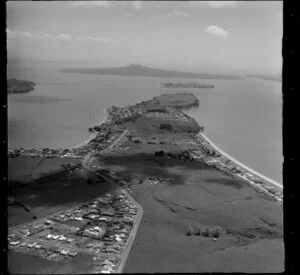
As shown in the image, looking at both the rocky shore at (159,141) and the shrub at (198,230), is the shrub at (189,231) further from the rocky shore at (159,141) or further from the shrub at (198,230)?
the rocky shore at (159,141)

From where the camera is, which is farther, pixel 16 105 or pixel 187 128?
pixel 16 105

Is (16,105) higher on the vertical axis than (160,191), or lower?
higher

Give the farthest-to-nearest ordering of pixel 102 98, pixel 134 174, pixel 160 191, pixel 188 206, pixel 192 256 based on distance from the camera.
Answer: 1. pixel 102 98
2. pixel 134 174
3. pixel 160 191
4. pixel 188 206
5. pixel 192 256

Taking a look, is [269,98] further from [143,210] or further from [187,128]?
[143,210]

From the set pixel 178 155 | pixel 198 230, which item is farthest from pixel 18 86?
pixel 198 230

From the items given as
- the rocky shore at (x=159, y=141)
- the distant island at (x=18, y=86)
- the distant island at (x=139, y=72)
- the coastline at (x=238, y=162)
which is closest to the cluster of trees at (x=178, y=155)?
the rocky shore at (x=159, y=141)

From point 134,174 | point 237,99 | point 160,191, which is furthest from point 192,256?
point 237,99

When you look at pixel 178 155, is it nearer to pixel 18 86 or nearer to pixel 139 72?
pixel 18 86
